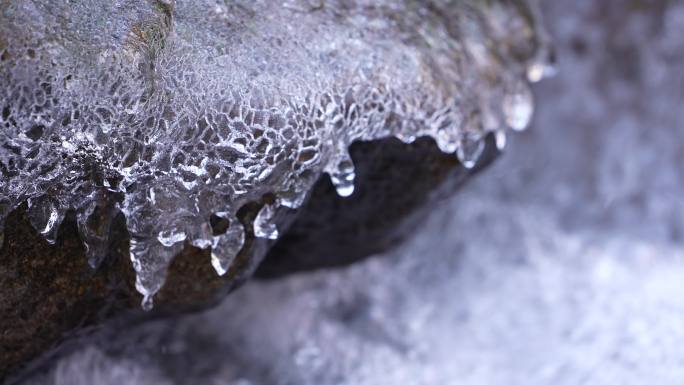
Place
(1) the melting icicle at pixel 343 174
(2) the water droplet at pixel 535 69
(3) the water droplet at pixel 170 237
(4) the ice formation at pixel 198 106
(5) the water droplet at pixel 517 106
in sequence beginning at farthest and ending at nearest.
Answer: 1. (2) the water droplet at pixel 535 69
2. (5) the water droplet at pixel 517 106
3. (1) the melting icicle at pixel 343 174
4. (3) the water droplet at pixel 170 237
5. (4) the ice formation at pixel 198 106

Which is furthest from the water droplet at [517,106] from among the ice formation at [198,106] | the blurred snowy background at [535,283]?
the blurred snowy background at [535,283]

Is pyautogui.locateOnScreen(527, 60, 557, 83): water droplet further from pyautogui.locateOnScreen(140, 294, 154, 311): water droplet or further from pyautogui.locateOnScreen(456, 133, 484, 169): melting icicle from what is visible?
pyautogui.locateOnScreen(140, 294, 154, 311): water droplet

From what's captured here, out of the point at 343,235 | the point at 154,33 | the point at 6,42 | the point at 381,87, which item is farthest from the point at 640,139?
the point at 6,42

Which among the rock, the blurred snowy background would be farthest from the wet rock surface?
the blurred snowy background

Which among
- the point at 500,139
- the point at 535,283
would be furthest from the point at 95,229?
the point at 535,283

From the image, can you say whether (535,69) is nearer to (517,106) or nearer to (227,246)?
(517,106)

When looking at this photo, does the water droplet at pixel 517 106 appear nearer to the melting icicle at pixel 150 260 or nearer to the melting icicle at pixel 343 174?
the melting icicle at pixel 343 174

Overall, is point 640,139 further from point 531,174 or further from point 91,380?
point 91,380
